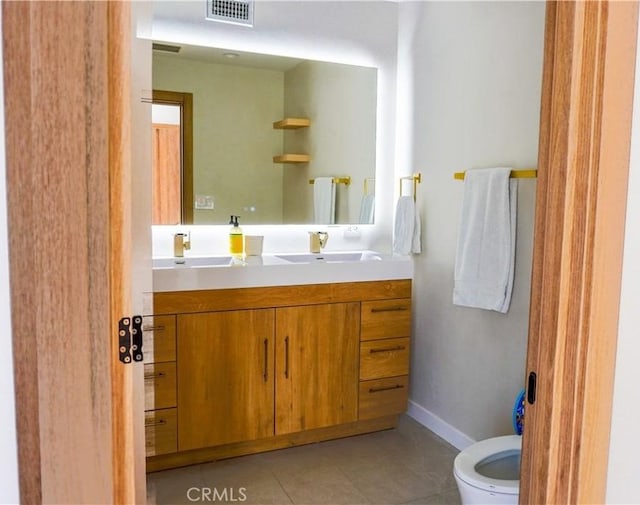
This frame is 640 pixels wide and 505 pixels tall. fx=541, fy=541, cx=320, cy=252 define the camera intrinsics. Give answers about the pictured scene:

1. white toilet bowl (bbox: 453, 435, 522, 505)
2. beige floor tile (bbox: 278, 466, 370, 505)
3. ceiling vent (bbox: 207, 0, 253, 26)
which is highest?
ceiling vent (bbox: 207, 0, 253, 26)

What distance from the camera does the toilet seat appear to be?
5.72 ft

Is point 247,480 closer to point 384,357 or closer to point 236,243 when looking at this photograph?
point 384,357

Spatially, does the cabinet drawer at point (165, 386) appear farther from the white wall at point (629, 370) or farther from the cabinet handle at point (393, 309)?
the white wall at point (629, 370)

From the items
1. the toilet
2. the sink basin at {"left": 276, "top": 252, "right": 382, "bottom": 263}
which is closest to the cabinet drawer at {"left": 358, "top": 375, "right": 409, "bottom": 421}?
the sink basin at {"left": 276, "top": 252, "right": 382, "bottom": 263}

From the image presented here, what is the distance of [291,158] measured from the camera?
3084 millimetres

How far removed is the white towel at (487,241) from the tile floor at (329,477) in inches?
32.0

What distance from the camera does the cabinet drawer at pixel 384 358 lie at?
2809mm

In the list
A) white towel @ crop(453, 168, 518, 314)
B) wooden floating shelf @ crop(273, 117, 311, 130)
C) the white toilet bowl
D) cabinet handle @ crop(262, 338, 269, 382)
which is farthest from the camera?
wooden floating shelf @ crop(273, 117, 311, 130)

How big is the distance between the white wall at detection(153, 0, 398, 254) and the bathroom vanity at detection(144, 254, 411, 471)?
0.57 m

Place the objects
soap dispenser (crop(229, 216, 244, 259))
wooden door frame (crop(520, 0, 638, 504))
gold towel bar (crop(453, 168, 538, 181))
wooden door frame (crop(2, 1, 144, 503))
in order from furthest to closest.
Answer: soap dispenser (crop(229, 216, 244, 259)), gold towel bar (crop(453, 168, 538, 181)), wooden door frame (crop(520, 0, 638, 504)), wooden door frame (crop(2, 1, 144, 503))

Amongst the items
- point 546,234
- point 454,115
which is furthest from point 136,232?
point 454,115

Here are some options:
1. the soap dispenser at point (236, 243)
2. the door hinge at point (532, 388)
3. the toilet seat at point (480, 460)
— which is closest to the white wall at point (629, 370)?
the door hinge at point (532, 388)

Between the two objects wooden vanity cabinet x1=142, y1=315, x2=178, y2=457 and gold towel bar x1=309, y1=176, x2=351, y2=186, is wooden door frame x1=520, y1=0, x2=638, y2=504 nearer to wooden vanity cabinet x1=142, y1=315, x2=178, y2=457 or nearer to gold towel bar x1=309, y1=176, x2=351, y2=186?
wooden vanity cabinet x1=142, y1=315, x2=178, y2=457

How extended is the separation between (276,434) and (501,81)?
1964mm
